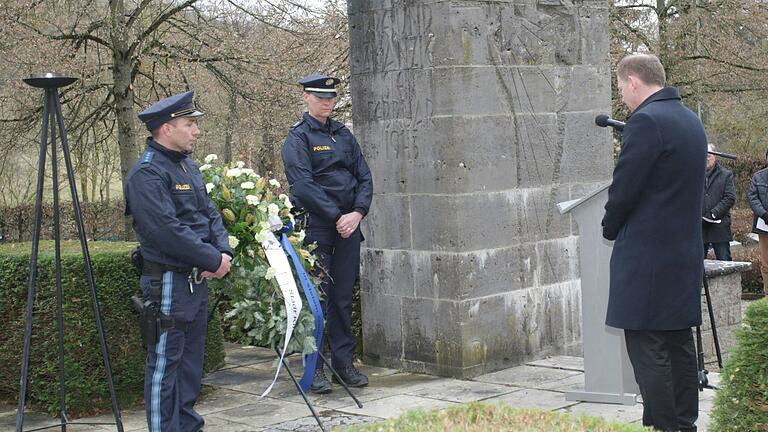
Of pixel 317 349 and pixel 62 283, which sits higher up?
pixel 62 283

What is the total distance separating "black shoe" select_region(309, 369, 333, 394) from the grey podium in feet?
5.77

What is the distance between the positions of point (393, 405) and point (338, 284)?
109 centimetres

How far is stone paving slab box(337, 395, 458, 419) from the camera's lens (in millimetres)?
6652

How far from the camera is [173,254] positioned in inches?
222

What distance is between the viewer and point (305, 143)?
7.33m

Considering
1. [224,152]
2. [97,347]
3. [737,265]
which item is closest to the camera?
[97,347]

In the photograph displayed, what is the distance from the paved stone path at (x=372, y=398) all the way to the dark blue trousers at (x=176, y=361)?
533 mm

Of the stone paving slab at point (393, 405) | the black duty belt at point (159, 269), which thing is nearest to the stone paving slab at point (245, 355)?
the stone paving slab at point (393, 405)

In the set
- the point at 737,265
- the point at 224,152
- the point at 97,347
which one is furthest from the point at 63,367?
the point at 224,152

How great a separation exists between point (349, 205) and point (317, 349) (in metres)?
1.23

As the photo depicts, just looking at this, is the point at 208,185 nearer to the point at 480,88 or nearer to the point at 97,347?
the point at 97,347

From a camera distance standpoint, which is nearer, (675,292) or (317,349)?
(675,292)

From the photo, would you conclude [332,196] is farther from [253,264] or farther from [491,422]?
[491,422]

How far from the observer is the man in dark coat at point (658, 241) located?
5.27 m
